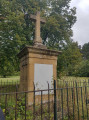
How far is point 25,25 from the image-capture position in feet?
29.4

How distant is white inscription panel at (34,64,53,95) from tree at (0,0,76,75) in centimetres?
355

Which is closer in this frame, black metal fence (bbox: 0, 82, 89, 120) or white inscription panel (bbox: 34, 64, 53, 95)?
black metal fence (bbox: 0, 82, 89, 120)

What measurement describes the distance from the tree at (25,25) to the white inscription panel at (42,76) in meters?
3.55

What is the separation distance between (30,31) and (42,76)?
634cm

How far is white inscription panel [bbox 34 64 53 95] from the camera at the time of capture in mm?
3773

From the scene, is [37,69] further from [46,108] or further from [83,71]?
[83,71]

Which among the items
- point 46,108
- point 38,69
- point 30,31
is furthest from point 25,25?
point 46,108

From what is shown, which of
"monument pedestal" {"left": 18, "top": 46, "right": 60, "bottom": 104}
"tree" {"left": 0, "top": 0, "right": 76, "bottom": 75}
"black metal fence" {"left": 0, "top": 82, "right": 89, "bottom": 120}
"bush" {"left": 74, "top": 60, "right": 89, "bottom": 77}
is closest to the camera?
"black metal fence" {"left": 0, "top": 82, "right": 89, "bottom": 120}

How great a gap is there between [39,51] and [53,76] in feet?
3.87

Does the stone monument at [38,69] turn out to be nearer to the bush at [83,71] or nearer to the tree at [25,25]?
the tree at [25,25]

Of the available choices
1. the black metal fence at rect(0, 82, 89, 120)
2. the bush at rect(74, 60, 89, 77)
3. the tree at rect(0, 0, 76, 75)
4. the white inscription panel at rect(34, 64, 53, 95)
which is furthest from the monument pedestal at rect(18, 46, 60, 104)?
the bush at rect(74, 60, 89, 77)

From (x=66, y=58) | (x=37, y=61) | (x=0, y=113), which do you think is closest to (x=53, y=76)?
(x=37, y=61)

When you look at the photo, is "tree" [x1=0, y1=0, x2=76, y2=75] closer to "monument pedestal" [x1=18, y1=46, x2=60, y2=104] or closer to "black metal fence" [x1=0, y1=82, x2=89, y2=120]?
"monument pedestal" [x1=18, y1=46, x2=60, y2=104]

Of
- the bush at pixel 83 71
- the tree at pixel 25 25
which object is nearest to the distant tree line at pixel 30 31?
the tree at pixel 25 25
